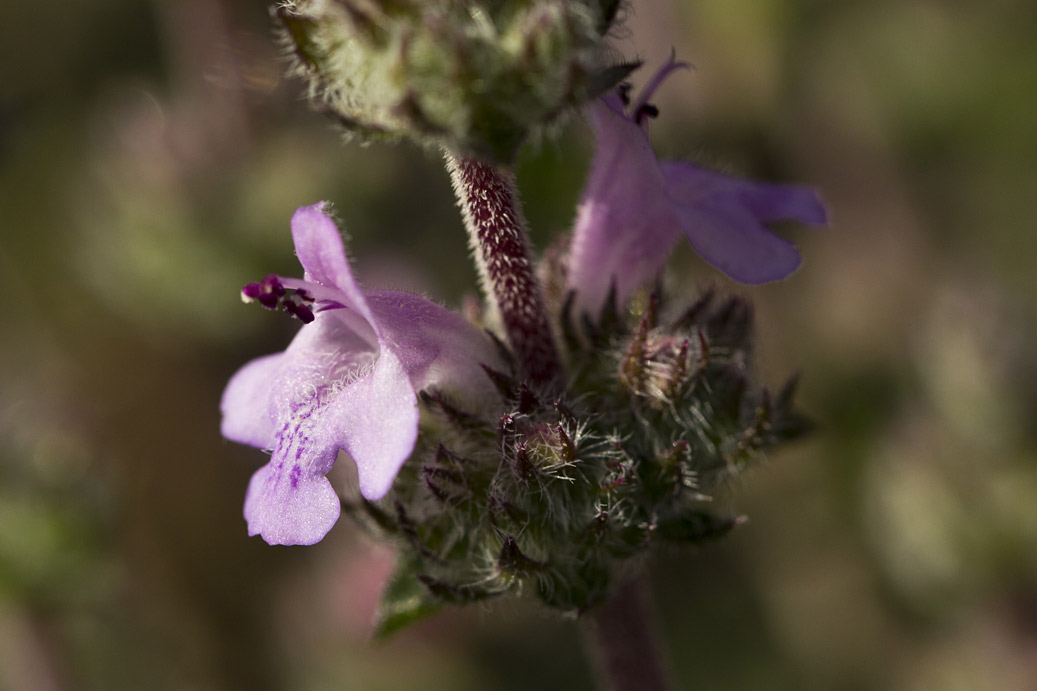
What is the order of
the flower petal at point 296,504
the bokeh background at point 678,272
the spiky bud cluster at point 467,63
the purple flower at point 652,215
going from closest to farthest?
the spiky bud cluster at point 467,63 → the flower petal at point 296,504 → the purple flower at point 652,215 → the bokeh background at point 678,272

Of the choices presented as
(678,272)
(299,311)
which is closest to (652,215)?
(299,311)

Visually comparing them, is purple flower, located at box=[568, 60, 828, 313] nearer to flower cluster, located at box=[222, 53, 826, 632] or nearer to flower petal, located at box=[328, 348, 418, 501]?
flower cluster, located at box=[222, 53, 826, 632]

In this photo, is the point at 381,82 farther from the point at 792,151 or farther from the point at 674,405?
the point at 792,151

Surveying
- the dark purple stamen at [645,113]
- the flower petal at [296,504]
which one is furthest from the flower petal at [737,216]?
the flower petal at [296,504]

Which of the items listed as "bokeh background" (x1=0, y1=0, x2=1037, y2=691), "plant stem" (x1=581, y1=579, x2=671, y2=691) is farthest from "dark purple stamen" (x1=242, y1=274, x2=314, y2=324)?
"bokeh background" (x1=0, y1=0, x2=1037, y2=691)

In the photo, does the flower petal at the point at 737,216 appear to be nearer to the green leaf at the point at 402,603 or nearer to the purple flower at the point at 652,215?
the purple flower at the point at 652,215

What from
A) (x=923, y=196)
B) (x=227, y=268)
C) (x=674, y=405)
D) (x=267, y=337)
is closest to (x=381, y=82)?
(x=674, y=405)
